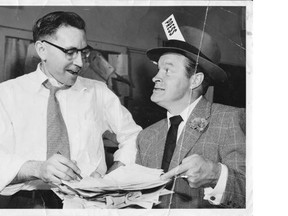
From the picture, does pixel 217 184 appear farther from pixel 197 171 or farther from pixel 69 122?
pixel 69 122

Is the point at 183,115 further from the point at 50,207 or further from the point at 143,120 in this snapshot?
the point at 50,207

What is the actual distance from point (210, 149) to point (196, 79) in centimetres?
18

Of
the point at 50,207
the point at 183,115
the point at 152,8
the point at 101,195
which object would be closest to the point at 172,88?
the point at 183,115

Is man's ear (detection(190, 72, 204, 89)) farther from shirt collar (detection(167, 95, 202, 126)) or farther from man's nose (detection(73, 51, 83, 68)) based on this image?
man's nose (detection(73, 51, 83, 68))

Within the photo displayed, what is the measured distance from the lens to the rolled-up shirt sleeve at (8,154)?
4.07 ft

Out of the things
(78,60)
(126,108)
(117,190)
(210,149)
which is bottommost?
(117,190)

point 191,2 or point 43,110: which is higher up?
point 191,2

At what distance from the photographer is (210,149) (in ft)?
4.05

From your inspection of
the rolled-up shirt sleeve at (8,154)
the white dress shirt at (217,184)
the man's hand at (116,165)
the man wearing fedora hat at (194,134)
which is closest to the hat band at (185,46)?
the man wearing fedora hat at (194,134)

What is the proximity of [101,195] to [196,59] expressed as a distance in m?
0.43

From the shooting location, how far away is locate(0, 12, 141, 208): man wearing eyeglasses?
1240 mm

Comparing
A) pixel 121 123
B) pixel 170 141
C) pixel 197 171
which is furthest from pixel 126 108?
pixel 197 171

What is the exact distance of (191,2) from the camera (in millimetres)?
1284

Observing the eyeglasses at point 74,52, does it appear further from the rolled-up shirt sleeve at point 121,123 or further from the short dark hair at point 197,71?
the short dark hair at point 197,71
